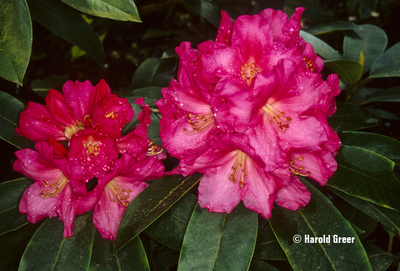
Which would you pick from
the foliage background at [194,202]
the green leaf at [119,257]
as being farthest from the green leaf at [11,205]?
the green leaf at [119,257]

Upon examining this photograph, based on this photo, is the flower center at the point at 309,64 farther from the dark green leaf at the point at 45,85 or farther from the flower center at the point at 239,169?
the dark green leaf at the point at 45,85

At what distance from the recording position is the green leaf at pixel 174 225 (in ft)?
3.28

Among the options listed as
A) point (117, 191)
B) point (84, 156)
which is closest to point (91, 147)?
point (84, 156)

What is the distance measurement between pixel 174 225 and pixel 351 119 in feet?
2.41

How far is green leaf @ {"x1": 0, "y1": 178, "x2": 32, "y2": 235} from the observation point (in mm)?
967

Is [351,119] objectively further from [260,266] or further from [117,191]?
[117,191]

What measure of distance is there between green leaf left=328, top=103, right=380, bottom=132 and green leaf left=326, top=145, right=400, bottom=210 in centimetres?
15

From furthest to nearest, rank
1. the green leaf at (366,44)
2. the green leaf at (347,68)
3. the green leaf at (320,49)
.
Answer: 1. the green leaf at (366,44)
2. the green leaf at (320,49)
3. the green leaf at (347,68)

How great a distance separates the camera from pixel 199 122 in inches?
32.6

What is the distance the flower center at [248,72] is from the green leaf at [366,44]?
0.83 metres

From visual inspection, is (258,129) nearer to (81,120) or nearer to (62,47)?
(81,120)

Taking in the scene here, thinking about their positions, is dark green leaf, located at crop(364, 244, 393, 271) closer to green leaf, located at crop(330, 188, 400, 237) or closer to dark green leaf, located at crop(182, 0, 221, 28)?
green leaf, located at crop(330, 188, 400, 237)

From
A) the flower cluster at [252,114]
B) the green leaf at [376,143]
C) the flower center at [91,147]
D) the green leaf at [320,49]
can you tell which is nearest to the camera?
the flower cluster at [252,114]

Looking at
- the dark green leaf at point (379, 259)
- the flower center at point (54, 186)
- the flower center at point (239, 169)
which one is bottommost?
the dark green leaf at point (379, 259)
